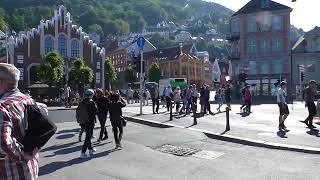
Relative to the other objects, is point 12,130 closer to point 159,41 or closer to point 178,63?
point 178,63

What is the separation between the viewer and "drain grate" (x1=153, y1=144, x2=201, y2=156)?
11.4 meters

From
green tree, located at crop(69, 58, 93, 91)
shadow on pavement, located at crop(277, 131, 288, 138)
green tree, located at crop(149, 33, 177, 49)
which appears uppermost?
green tree, located at crop(149, 33, 177, 49)

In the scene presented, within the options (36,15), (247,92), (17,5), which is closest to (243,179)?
(247,92)

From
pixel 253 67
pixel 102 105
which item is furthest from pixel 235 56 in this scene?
pixel 102 105

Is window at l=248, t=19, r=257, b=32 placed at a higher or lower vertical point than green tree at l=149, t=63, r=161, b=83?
higher

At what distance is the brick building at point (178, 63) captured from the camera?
104875mm

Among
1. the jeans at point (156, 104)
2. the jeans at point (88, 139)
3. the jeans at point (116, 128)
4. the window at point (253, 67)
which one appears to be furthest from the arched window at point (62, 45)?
the jeans at point (88, 139)

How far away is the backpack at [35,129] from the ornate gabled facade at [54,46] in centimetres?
5979

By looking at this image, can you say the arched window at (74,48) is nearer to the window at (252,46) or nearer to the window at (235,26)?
the window at (235,26)

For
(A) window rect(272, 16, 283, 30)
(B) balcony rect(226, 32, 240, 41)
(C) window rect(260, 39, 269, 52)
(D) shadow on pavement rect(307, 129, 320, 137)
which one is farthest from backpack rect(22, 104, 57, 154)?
(B) balcony rect(226, 32, 240, 41)

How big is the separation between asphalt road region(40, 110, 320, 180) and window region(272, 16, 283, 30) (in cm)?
5260

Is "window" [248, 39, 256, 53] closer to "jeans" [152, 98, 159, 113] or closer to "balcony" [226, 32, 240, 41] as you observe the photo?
"balcony" [226, 32, 240, 41]

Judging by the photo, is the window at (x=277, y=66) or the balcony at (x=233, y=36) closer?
the window at (x=277, y=66)

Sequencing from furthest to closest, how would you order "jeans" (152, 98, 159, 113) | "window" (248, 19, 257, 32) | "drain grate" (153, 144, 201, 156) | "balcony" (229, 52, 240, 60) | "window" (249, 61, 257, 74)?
"balcony" (229, 52, 240, 60) < "window" (248, 19, 257, 32) < "window" (249, 61, 257, 74) < "jeans" (152, 98, 159, 113) < "drain grate" (153, 144, 201, 156)
